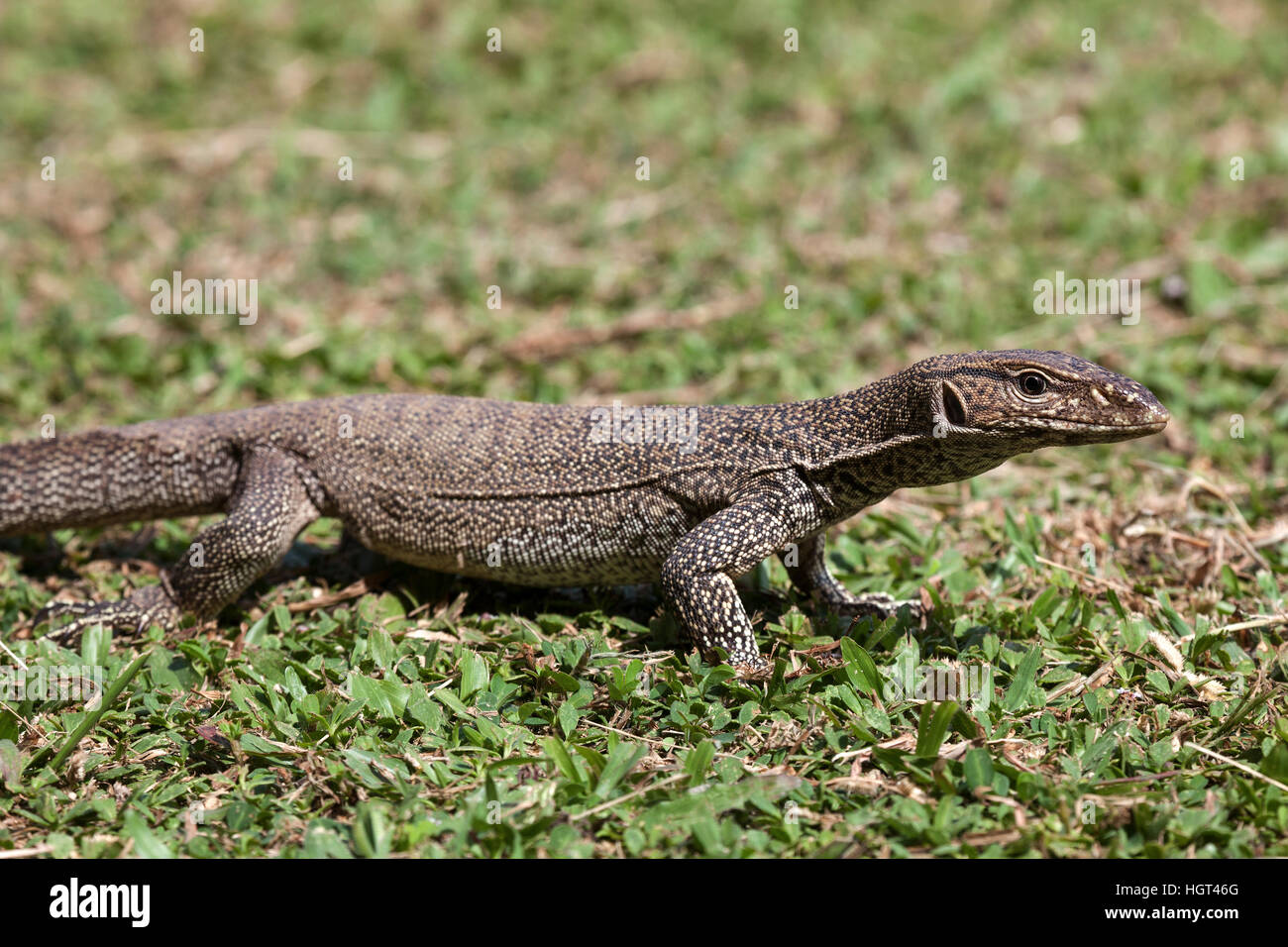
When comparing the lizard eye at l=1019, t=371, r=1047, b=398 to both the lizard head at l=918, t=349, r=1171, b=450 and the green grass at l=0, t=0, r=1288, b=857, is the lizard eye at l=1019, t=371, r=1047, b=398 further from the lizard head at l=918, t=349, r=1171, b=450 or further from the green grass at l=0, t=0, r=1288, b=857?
the green grass at l=0, t=0, r=1288, b=857

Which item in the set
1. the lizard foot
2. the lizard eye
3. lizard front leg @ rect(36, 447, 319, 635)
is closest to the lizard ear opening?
the lizard eye

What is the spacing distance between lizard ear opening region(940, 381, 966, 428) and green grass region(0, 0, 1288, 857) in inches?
38.0

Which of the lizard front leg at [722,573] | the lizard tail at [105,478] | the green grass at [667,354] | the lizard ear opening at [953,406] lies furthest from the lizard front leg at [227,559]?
the lizard ear opening at [953,406]

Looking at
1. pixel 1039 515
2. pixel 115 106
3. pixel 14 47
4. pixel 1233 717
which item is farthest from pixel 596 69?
pixel 1233 717

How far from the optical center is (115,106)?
11469 mm

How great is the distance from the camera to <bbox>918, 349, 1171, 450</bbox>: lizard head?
4895 mm

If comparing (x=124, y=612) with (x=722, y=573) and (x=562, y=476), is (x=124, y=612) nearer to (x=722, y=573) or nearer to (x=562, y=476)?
(x=562, y=476)

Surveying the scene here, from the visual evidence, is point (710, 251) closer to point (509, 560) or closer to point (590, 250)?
point (590, 250)

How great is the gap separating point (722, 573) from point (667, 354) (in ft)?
11.3

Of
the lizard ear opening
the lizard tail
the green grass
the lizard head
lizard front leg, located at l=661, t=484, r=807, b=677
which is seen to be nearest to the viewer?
the green grass

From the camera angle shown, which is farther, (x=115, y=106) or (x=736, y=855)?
(x=115, y=106)

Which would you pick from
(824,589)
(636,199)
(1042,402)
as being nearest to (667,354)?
(636,199)
